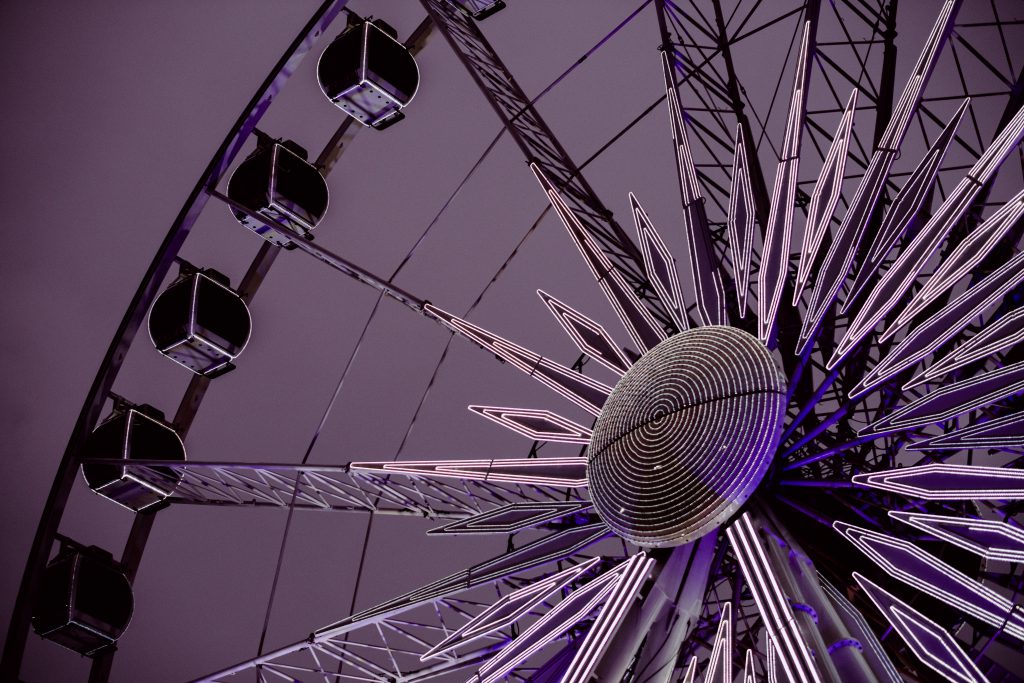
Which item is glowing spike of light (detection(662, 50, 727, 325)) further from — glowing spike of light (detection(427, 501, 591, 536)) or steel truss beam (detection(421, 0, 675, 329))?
glowing spike of light (detection(427, 501, 591, 536))

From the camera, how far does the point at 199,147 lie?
25469mm

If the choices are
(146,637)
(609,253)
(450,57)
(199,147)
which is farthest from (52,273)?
(609,253)

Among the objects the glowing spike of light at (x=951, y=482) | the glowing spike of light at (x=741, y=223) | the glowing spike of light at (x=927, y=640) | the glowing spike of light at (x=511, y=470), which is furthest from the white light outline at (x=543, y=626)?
the glowing spike of light at (x=741, y=223)

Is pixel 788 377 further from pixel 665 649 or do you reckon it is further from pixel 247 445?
pixel 247 445

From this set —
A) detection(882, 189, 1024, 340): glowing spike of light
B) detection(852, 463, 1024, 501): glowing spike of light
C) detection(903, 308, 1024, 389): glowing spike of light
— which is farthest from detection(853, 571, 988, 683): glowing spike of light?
detection(882, 189, 1024, 340): glowing spike of light

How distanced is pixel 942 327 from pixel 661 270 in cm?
293

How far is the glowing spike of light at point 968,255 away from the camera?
9234 millimetres

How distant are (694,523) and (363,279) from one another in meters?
5.24

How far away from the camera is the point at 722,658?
8.56 m

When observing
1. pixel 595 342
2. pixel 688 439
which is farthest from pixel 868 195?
pixel 595 342

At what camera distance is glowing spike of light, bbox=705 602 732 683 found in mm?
8375

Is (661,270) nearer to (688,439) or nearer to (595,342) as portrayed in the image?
(595,342)

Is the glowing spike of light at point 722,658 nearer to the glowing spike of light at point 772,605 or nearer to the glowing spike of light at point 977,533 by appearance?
the glowing spike of light at point 772,605

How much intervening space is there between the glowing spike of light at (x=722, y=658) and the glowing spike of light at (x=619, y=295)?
3.19 meters
